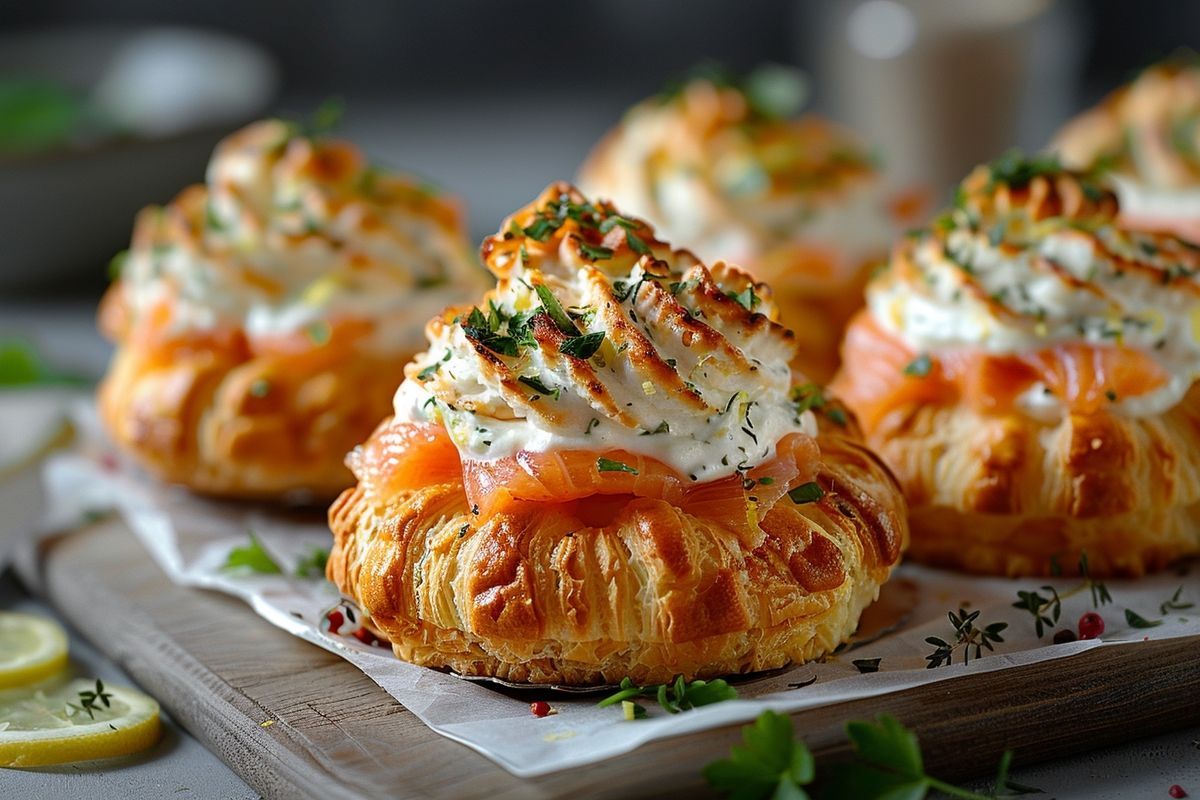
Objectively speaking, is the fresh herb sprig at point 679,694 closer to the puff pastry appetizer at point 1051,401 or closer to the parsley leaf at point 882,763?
the parsley leaf at point 882,763

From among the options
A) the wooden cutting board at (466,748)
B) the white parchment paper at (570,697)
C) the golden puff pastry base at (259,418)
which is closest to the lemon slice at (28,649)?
the wooden cutting board at (466,748)

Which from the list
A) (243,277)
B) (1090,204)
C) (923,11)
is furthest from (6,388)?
(923,11)

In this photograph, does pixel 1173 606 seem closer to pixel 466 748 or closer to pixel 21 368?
pixel 466 748

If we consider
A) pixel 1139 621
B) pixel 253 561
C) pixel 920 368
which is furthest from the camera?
pixel 253 561

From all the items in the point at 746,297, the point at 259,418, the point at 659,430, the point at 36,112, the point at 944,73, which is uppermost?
the point at 36,112

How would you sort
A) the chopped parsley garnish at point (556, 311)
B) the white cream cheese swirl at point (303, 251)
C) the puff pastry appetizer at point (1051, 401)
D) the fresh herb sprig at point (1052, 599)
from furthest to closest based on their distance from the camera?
the white cream cheese swirl at point (303, 251), the puff pastry appetizer at point (1051, 401), the fresh herb sprig at point (1052, 599), the chopped parsley garnish at point (556, 311)

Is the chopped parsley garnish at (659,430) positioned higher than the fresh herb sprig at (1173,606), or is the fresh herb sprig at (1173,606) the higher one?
the chopped parsley garnish at (659,430)

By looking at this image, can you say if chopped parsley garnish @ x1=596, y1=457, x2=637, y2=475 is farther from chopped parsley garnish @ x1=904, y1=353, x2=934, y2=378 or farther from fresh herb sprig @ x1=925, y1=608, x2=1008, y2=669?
chopped parsley garnish @ x1=904, y1=353, x2=934, y2=378

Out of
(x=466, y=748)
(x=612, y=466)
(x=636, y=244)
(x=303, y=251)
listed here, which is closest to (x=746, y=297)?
(x=636, y=244)
